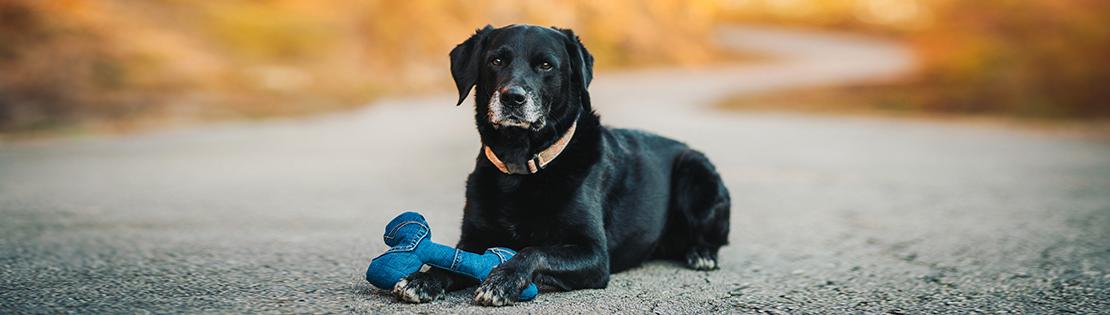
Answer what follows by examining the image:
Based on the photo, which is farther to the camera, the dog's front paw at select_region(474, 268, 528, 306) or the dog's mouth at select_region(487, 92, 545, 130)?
the dog's mouth at select_region(487, 92, 545, 130)

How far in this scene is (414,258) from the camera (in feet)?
12.1

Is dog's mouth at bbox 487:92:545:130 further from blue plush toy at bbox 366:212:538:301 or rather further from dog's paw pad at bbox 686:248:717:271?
dog's paw pad at bbox 686:248:717:271

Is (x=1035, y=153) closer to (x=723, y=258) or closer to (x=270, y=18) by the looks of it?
(x=723, y=258)

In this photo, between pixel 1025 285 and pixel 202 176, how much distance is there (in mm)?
7169

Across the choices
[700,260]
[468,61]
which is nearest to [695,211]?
[700,260]

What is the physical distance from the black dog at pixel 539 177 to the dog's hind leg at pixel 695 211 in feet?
1.37

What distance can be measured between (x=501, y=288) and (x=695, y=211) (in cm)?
156

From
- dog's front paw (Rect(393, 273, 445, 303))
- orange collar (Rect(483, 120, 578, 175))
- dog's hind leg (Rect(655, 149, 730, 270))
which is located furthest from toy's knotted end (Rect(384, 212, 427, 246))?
dog's hind leg (Rect(655, 149, 730, 270))

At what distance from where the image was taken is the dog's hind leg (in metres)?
4.86

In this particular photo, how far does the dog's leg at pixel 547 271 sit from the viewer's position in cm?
365

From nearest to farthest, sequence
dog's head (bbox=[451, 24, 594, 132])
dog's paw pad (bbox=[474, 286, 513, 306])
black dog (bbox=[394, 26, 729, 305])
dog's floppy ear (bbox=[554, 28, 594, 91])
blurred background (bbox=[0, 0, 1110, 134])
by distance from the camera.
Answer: dog's paw pad (bbox=[474, 286, 513, 306])
black dog (bbox=[394, 26, 729, 305])
dog's head (bbox=[451, 24, 594, 132])
dog's floppy ear (bbox=[554, 28, 594, 91])
blurred background (bbox=[0, 0, 1110, 134])

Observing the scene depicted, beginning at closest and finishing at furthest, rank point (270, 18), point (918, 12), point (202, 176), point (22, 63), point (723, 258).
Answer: point (723, 258)
point (202, 176)
point (22, 63)
point (270, 18)
point (918, 12)

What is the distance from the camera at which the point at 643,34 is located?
833 inches

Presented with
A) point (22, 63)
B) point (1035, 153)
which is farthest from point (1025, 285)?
point (22, 63)
